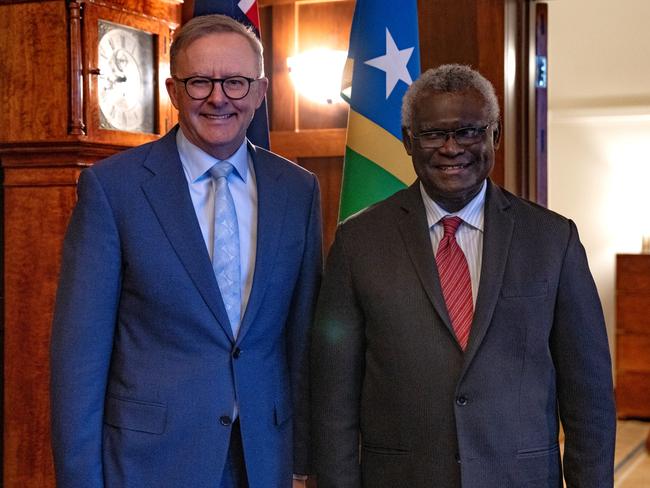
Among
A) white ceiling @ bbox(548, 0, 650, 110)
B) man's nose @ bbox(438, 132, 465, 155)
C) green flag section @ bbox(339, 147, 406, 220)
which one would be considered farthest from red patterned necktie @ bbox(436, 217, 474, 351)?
white ceiling @ bbox(548, 0, 650, 110)

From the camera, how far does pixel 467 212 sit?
1.81 metres

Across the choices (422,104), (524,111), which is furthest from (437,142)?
(524,111)

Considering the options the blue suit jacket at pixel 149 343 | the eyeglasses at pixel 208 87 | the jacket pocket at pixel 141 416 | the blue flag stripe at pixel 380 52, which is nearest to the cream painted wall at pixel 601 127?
the blue flag stripe at pixel 380 52

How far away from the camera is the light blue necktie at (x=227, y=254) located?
5.98 ft

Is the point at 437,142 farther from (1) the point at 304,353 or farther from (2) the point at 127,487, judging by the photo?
(2) the point at 127,487

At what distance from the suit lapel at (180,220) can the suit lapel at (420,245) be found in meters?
0.39

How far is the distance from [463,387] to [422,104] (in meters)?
0.54

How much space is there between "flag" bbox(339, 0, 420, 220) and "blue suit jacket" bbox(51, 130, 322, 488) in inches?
39.0

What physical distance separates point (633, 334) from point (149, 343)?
5.56 m

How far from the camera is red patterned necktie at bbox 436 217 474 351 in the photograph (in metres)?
1.74

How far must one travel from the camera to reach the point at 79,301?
1.78 metres

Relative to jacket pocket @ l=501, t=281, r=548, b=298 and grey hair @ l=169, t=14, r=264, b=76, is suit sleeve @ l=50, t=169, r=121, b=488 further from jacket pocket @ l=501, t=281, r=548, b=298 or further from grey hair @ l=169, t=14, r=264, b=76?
jacket pocket @ l=501, t=281, r=548, b=298

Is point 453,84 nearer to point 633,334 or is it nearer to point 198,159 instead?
point 198,159

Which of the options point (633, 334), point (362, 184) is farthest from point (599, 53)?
point (362, 184)
